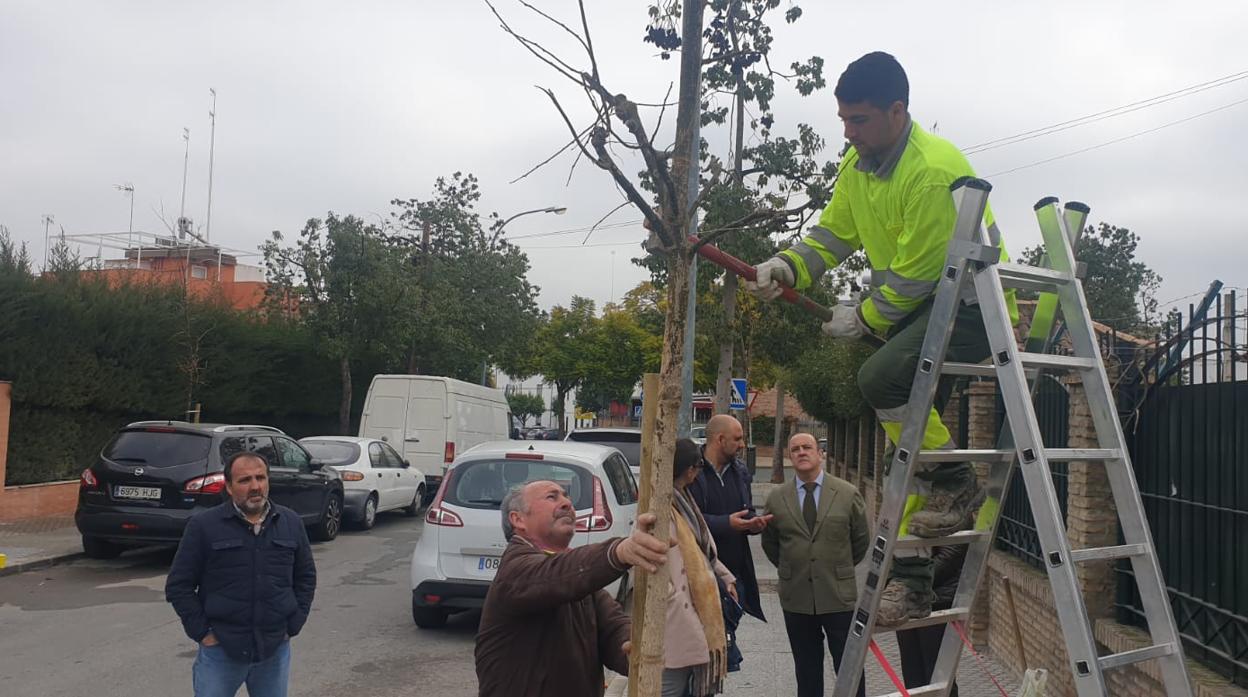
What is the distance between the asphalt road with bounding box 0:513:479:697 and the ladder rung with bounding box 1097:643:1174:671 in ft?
18.3

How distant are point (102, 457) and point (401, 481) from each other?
7186 mm

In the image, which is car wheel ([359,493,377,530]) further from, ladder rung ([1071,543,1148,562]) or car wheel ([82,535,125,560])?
ladder rung ([1071,543,1148,562])

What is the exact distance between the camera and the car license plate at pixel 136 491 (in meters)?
12.3

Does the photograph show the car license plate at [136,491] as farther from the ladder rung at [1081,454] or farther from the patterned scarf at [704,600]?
the ladder rung at [1081,454]

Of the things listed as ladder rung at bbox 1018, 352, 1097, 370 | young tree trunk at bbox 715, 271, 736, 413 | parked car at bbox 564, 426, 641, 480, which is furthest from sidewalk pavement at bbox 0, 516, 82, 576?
ladder rung at bbox 1018, 352, 1097, 370

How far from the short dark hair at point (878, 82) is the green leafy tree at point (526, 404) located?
84017 mm

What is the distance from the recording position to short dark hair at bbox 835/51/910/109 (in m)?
3.61

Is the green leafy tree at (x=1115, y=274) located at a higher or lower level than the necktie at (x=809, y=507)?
higher

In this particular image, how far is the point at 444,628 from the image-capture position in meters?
10.1

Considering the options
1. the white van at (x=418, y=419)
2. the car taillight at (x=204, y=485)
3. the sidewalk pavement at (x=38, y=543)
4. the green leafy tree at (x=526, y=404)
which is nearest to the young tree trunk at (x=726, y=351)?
the white van at (x=418, y=419)

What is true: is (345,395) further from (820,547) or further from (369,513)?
(820,547)

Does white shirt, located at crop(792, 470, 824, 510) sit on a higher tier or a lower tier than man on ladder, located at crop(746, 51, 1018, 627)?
lower

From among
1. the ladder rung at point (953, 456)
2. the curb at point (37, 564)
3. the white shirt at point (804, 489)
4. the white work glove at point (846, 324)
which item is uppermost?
the white work glove at point (846, 324)

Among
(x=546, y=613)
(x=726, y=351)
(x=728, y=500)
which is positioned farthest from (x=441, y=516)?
(x=726, y=351)
